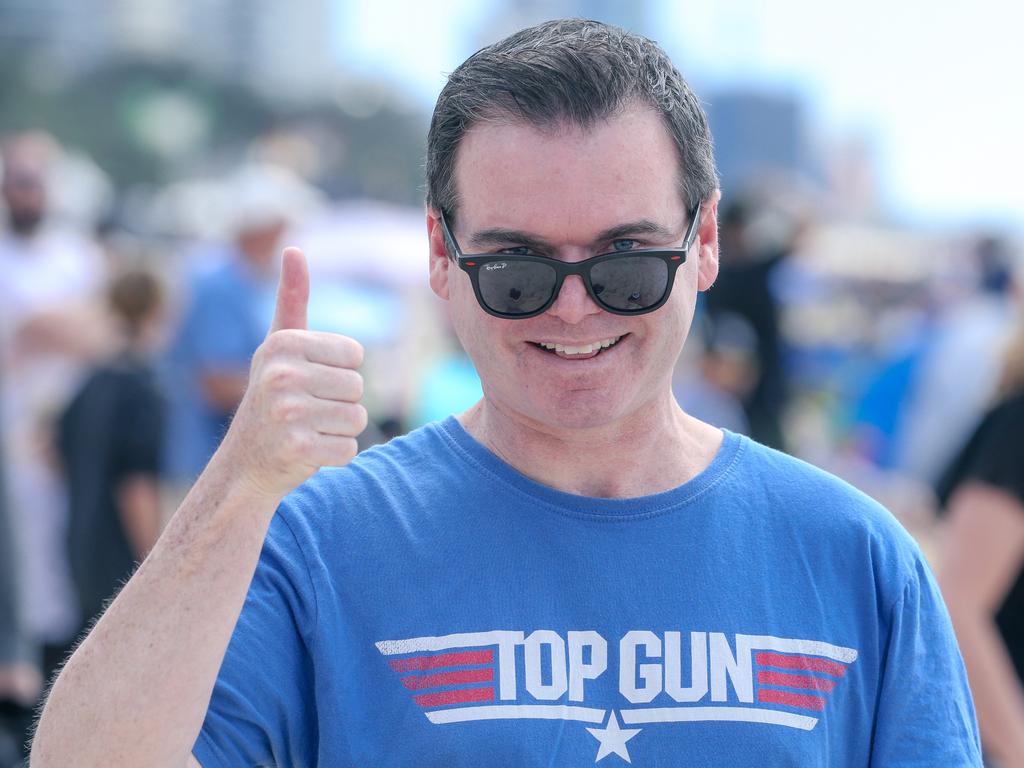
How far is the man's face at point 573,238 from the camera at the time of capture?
1940 mm

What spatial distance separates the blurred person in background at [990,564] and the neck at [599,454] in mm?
1493

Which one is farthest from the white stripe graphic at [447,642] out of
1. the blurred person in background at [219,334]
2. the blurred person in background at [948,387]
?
the blurred person in background at [948,387]

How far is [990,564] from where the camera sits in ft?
11.0

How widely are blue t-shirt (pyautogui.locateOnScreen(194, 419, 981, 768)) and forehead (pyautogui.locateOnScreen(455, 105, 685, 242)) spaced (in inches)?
14.6

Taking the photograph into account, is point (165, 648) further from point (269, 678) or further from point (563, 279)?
point (563, 279)

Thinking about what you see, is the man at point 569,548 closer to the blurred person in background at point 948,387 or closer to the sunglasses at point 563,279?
the sunglasses at point 563,279

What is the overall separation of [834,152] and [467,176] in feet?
388

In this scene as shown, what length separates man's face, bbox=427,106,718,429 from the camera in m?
1.94

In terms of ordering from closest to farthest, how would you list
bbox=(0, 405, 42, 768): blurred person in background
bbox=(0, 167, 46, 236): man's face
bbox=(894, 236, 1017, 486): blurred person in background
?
bbox=(0, 405, 42, 768): blurred person in background, bbox=(894, 236, 1017, 486): blurred person in background, bbox=(0, 167, 46, 236): man's face

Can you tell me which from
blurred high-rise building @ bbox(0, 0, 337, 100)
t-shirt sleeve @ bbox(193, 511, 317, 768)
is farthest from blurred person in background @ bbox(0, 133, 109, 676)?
blurred high-rise building @ bbox(0, 0, 337, 100)

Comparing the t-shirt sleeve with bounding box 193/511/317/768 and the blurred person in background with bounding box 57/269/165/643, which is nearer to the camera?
the t-shirt sleeve with bounding box 193/511/317/768

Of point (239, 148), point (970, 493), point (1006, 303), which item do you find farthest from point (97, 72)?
point (970, 493)

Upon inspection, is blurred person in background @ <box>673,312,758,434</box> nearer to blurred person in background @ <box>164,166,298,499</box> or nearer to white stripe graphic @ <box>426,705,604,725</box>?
blurred person in background @ <box>164,166,298,499</box>

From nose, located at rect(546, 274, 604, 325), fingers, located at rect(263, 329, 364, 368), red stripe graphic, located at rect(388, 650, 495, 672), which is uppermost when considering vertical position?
nose, located at rect(546, 274, 604, 325)
